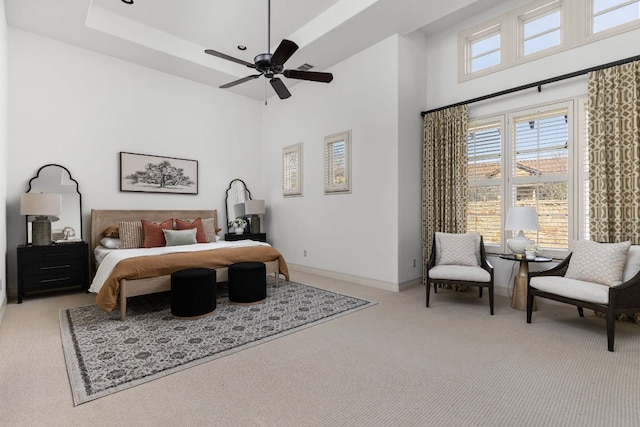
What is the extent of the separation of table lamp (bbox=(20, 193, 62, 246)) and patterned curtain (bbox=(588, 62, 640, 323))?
649 centimetres

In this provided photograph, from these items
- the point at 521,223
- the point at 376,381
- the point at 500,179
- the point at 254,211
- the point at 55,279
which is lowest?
the point at 376,381

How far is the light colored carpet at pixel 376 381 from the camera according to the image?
1.85 metres

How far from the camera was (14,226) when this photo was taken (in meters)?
4.46

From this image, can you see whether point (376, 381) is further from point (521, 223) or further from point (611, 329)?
point (521, 223)

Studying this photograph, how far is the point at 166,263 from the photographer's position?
369 centimetres

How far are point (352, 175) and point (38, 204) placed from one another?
14.2 feet

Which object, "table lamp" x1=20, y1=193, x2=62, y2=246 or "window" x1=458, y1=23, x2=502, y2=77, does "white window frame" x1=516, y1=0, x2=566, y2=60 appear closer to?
"window" x1=458, y1=23, x2=502, y2=77

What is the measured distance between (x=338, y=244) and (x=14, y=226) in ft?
15.2

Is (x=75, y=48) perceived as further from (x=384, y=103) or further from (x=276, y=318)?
(x=276, y=318)

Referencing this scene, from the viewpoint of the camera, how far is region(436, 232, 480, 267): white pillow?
4.11 meters

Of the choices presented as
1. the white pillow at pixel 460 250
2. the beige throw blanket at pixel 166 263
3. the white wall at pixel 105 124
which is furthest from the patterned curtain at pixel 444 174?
Answer: the white wall at pixel 105 124

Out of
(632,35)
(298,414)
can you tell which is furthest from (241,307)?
(632,35)

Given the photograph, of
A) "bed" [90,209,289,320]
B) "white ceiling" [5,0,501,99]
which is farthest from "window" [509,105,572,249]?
"bed" [90,209,289,320]

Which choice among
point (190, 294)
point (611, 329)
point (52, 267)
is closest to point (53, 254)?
point (52, 267)
